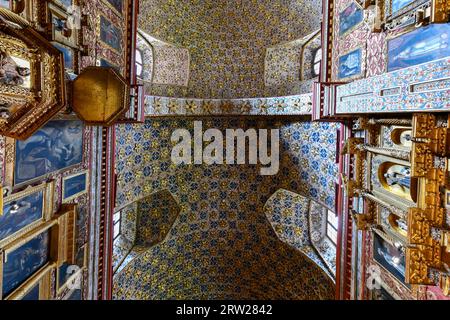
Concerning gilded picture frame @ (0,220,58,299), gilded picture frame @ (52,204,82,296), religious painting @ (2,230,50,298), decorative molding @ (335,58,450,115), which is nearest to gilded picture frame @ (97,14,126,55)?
gilded picture frame @ (52,204,82,296)

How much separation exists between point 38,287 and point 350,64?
24.8 feet

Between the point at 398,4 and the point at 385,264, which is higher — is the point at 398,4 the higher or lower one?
the higher one

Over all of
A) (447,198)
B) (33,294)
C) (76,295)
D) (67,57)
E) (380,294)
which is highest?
(67,57)

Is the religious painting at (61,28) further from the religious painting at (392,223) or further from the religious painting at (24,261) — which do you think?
the religious painting at (392,223)

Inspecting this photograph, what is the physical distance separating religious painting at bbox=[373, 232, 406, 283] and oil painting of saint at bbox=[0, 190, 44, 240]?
6.13m

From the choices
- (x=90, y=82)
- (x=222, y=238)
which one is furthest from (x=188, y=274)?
(x=90, y=82)

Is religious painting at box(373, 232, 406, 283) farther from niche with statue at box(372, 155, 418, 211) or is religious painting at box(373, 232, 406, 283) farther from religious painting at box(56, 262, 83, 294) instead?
religious painting at box(56, 262, 83, 294)

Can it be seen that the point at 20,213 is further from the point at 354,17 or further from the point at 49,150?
the point at 354,17

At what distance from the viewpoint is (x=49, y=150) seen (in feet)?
15.8

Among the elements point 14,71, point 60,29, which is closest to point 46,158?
point 14,71

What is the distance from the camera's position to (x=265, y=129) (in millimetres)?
9805

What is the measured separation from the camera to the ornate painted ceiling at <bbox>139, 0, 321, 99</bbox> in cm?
972

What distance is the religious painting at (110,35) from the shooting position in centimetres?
580

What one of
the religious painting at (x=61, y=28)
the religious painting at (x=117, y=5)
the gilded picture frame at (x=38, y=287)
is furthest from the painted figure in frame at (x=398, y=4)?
the gilded picture frame at (x=38, y=287)
